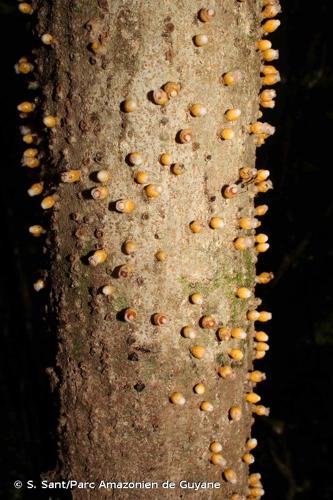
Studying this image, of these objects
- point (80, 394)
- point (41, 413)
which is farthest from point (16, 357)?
point (80, 394)

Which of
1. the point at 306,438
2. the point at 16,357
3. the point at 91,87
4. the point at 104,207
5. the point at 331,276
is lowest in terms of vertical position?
the point at 306,438

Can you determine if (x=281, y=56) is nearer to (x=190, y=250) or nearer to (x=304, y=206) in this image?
(x=304, y=206)

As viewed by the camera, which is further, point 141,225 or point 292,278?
point 292,278

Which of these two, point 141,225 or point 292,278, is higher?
point 141,225

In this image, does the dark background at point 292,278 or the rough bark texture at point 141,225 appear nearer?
the rough bark texture at point 141,225
